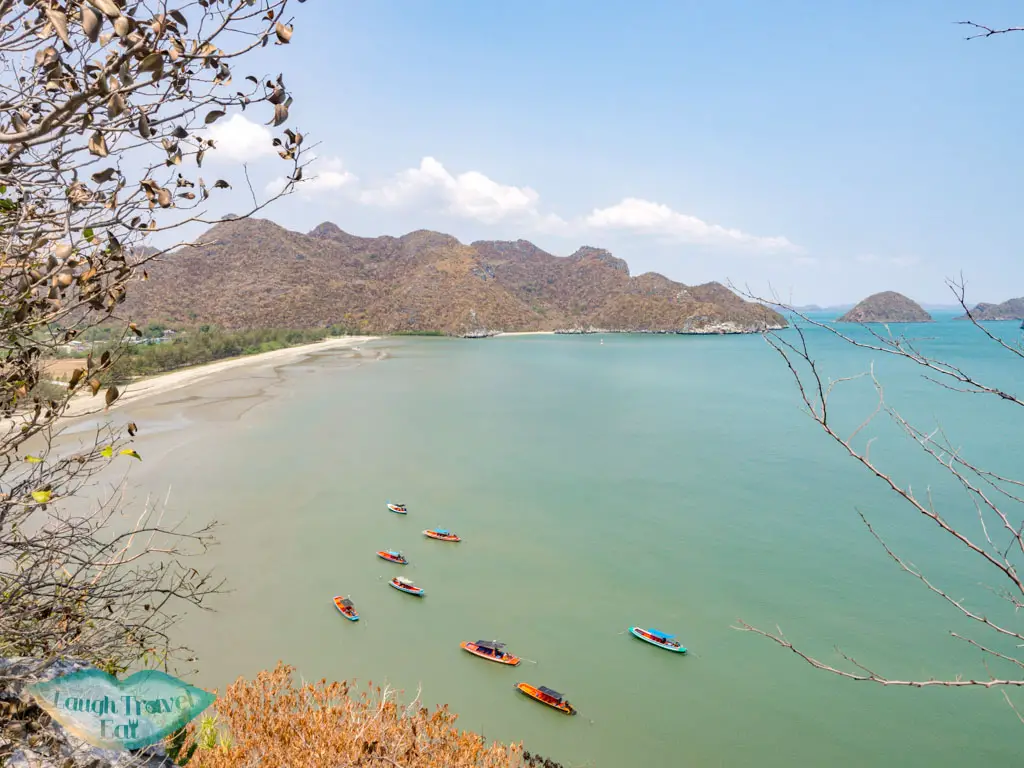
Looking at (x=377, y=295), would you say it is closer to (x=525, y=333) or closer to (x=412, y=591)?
(x=525, y=333)

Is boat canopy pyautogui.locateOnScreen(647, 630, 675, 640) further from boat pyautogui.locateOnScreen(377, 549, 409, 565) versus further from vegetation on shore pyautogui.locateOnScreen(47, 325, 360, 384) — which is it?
vegetation on shore pyautogui.locateOnScreen(47, 325, 360, 384)

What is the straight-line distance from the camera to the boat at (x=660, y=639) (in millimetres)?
12414

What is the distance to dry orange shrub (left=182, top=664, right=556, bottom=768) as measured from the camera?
4555mm

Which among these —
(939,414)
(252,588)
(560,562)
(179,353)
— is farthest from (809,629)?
(179,353)

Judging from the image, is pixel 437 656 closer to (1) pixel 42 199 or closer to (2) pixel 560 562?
(2) pixel 560 562

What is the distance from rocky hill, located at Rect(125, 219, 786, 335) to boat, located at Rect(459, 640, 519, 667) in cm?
10654

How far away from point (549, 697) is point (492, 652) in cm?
173

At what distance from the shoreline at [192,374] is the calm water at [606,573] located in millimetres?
4856

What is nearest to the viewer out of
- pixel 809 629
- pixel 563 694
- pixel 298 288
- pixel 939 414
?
pixel 563 694

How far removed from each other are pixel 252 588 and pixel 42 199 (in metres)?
13.5

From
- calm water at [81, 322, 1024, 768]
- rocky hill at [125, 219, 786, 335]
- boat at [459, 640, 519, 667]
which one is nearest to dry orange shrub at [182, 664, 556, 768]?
calm water at [81, 322, 1024, 768]

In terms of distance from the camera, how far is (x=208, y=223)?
3.53 meters

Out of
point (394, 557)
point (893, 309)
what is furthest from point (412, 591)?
point (893, 309)

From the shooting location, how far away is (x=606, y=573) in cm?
1591
